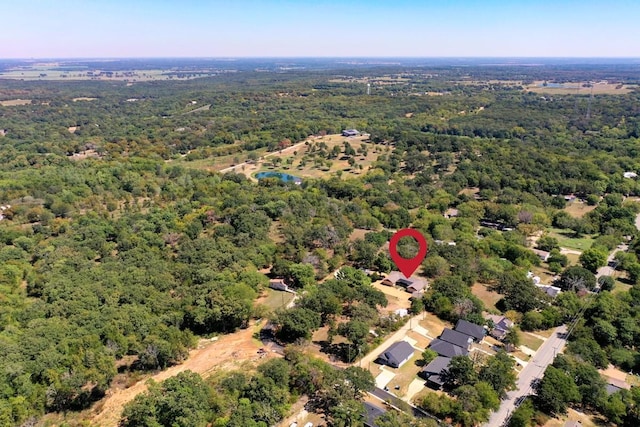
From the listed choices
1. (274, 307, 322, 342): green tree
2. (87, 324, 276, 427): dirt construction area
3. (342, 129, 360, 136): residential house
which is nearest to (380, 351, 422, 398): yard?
(274, 307, 322, 342): green tree

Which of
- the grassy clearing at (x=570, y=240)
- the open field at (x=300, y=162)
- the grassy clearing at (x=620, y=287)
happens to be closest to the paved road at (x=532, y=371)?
the grassy clearing at (x=620, y=287)

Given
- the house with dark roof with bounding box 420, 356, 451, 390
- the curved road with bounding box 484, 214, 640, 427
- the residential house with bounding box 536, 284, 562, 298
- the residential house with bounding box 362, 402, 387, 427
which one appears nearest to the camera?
the residential house with bounding box 362, 402, 387, 427

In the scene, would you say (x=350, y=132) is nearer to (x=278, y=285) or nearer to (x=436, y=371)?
(x=278, y=285)

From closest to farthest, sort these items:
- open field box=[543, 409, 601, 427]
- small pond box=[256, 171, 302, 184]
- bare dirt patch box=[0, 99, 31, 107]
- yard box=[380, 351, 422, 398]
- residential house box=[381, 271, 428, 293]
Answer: open field box=[543, 409, 601, 427], yard box=[380, 351, 422, 398], residential house box=[381, 271, 428, 293], small pond box=[256, 171, 302, 184], bare dirt patch box=[0, 99, 31, 107]

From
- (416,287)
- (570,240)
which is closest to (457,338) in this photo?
(416,287)

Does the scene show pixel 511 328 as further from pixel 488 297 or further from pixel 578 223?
pixel 578 223

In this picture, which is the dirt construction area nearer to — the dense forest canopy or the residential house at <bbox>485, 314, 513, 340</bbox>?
the dense forest canopy
